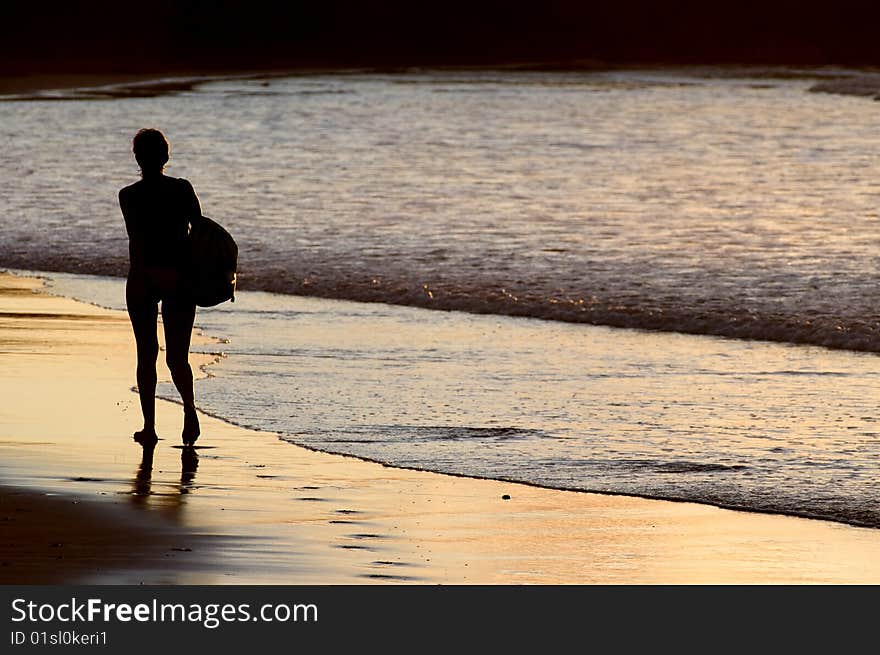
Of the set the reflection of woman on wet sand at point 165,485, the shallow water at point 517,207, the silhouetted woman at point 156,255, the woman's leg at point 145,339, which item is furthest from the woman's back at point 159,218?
the shallow water at point 517,207

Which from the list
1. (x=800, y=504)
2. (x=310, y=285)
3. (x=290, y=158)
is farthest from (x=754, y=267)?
(x=290, y=158)

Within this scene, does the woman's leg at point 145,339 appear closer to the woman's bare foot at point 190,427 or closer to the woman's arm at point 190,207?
the woman's bare foot at point 190,427

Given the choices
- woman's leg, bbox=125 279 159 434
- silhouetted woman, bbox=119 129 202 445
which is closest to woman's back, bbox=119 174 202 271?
silhouetted woman, bbox=119 129 202 445

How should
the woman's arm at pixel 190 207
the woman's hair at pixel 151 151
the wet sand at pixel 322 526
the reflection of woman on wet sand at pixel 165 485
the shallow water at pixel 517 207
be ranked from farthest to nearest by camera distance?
the shallow water at pixel 517 207 → the woman's arm at pixel 190 207 → the woman's hair at pixel 151 151 → the reflection of woman on wet sand at pixel 165 485 → the wet sand at pixel 322 526

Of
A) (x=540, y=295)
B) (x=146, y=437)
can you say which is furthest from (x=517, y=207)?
(x=146, y=437)

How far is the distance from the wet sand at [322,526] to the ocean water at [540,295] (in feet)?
1.37

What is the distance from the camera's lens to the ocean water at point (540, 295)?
9.53 meters

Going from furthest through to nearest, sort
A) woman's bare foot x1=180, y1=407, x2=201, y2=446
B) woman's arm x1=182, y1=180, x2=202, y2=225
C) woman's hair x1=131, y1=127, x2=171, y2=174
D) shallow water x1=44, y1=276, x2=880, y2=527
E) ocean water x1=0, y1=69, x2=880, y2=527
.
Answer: ocean water x1=0, y1=69, x2=880, y2=527
woman's bare foot x1=180, y1=407, x2=201, y2=446
woman's arm x1=182, y1=180, x2=202, y2=225
woman's hair x1=131, y1=127, x2=171, y2=174
shallow water x1=44, y1=276, x2=880, y2=527

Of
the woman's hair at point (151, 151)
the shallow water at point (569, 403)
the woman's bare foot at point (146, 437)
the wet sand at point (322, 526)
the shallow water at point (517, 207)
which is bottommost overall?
the wet sand at point (322, 526)

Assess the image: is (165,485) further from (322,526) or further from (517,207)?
(517,207)

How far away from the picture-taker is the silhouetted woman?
9.02 metres

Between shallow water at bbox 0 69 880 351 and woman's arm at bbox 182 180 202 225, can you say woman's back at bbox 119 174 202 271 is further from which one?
shallow water at bbox 0 69 880 351

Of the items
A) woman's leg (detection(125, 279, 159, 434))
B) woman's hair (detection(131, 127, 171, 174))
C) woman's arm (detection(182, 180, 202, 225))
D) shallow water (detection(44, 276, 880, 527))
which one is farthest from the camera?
woman's leg (detection(125, 279, 159, 434))

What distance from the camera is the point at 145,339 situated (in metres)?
9.35
